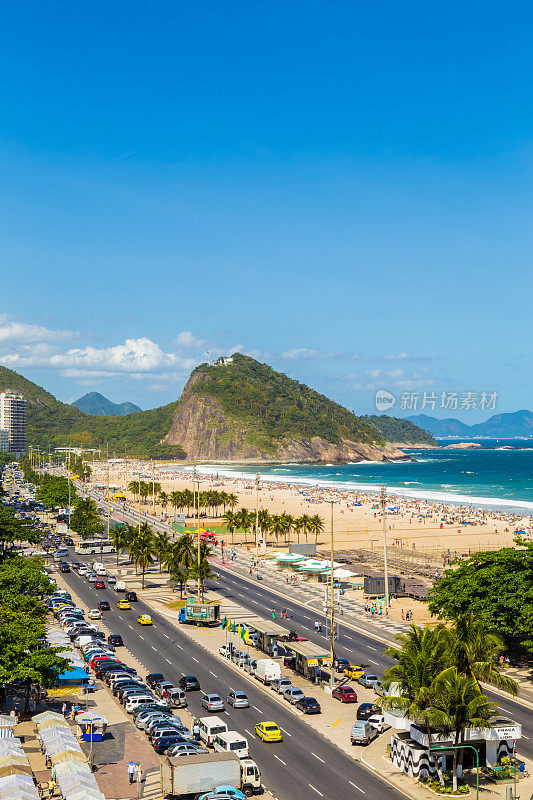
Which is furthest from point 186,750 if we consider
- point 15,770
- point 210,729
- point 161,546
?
point 161,546

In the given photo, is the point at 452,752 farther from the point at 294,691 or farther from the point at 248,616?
the point at 248,616

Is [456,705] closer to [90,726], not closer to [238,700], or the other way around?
[238,700]

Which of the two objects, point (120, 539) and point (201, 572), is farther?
point (120, 539)

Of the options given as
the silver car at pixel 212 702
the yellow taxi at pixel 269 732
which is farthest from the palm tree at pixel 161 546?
the yellow taxi at pixel 269 732

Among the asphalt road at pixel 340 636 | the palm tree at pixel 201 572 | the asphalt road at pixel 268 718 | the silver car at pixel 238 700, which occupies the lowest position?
the asphalt road at pixel 340 636

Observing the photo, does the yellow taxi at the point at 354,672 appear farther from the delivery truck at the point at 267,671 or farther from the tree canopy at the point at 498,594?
the tree canopy at the point at 498,594

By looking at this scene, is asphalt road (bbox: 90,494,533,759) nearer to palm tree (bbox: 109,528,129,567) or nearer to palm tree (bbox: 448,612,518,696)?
palm tree (bbox: 448,612,518,696)

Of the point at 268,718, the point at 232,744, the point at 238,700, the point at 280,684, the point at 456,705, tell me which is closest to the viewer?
the point at 456,705
